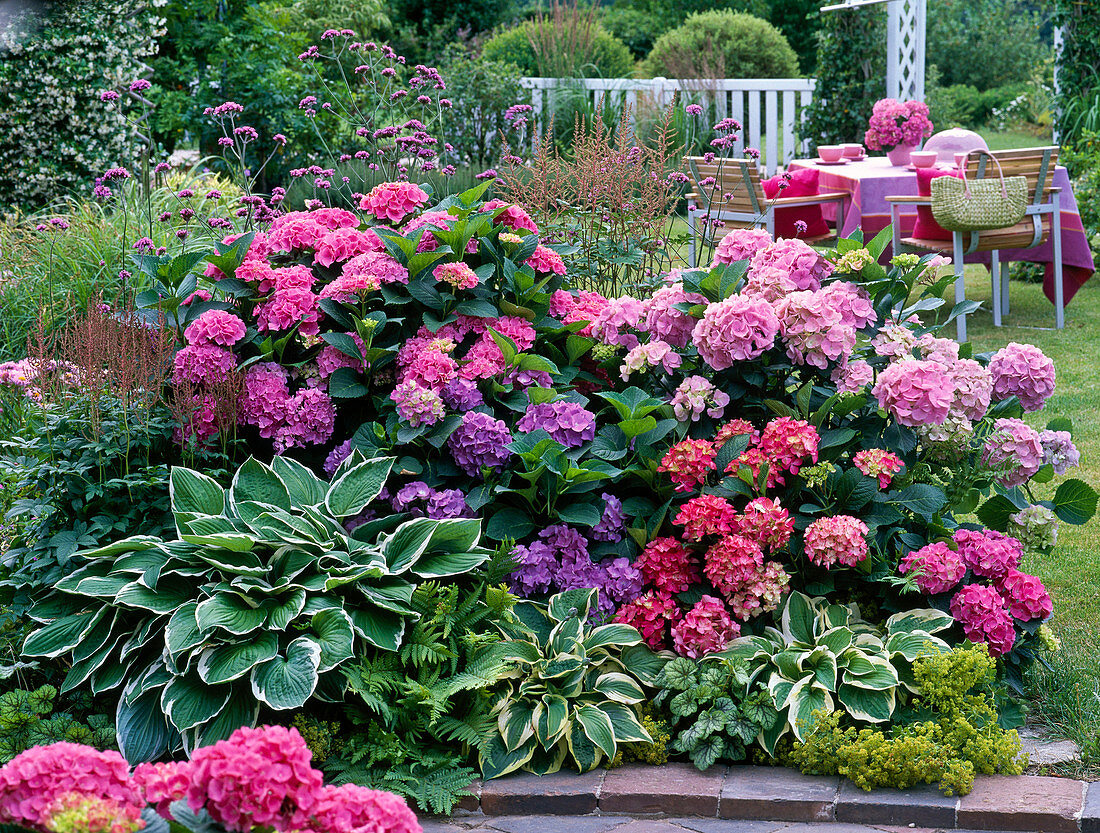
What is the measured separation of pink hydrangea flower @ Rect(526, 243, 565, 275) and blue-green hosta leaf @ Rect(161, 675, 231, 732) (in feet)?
4.97

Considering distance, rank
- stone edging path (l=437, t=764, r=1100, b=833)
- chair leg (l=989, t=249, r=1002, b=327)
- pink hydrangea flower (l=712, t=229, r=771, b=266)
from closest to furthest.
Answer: stone edging path (l=437, t=764, r=1100, b=833) → pink hydrangea flower (l=712, t=229, r=771, b=266) → chair leg (l=989, t=249, r=1002, b=327)

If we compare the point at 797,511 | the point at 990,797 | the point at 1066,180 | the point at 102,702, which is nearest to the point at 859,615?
the point at 797,511

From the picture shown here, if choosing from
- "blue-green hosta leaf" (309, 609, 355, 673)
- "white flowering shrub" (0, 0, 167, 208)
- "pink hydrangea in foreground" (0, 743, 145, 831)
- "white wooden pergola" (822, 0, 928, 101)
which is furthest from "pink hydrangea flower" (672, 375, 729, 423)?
"white wooden pergola" (822, 0, 928, 101)

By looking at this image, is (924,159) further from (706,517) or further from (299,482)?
(299,482)

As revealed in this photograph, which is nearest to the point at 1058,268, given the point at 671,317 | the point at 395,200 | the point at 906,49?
the point at 906,49

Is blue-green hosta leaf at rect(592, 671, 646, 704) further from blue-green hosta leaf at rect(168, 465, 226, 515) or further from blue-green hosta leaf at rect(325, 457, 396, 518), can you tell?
blue-green hosta leaf at rect(168, 465, 226, 515)

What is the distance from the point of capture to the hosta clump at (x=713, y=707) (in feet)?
7.40

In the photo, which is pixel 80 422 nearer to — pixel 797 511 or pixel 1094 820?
pixel 797 511

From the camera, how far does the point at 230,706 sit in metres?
2.21

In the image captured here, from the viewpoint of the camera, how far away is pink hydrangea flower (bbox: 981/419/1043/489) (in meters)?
2.65

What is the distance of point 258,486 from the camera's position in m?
2.65

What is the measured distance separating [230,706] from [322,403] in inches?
35.4

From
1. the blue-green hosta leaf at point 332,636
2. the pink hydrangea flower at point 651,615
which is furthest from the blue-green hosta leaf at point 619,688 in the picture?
the blue-green hosta leaf at point 332,636

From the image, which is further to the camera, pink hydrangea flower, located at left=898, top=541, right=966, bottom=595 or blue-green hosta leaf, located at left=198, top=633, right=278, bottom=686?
pink hydrangea flower, located at left=898, top=541, right=966, bottom=595
